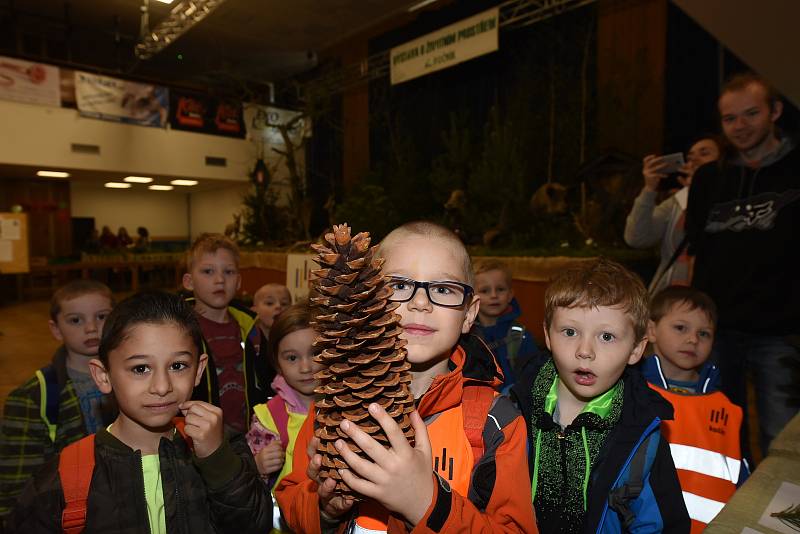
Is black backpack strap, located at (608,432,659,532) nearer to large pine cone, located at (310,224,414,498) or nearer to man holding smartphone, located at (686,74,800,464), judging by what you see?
large pine cone, located at (310,224,414,498)

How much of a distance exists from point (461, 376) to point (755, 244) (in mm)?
1806

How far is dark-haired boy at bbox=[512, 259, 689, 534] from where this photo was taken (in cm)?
131

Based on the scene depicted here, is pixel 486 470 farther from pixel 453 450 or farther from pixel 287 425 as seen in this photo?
pixel 287 425

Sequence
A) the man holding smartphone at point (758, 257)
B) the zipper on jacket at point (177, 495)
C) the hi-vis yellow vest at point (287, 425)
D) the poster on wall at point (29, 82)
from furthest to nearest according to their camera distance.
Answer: the poster on wall at point (29, 82), the man holding smartphone at point (758, 257), the hi-vis yellow vest at point (287, 425), the zipper on jacket at point (177, 495)

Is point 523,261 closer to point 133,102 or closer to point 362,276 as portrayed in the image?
point 362,276

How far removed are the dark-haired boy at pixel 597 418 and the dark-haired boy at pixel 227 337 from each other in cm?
161

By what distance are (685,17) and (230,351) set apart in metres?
7.38

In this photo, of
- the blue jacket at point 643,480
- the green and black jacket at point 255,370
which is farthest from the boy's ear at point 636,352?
the green and black jacket at point 255,370

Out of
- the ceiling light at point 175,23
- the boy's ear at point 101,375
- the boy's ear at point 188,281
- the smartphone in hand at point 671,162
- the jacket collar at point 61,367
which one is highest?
the ceiling light at point 175,23

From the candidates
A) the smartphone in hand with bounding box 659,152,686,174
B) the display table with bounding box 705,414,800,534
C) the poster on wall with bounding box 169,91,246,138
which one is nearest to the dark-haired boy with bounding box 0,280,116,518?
the display table with bounding box 705,414,800,534

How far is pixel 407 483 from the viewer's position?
80 cm

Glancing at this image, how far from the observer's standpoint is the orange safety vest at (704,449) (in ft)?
5.59

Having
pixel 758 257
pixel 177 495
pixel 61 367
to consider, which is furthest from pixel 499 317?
pixel 61 367

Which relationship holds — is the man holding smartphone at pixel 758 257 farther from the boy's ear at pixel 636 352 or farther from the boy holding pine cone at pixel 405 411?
the boy holding pine cone at pixel 405 411
